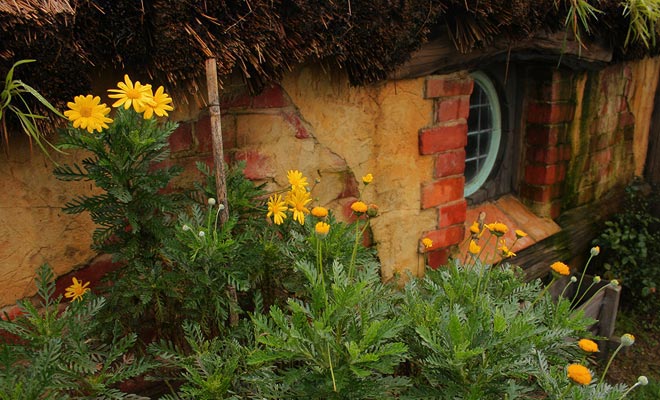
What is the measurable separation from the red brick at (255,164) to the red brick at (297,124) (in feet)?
0.50

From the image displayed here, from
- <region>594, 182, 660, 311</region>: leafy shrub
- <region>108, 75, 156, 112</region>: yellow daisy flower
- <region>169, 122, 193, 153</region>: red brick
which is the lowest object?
<region>594, 182, 660, 311</region>: leafy shrub

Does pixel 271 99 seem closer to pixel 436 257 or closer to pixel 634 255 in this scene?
pixel 436 257

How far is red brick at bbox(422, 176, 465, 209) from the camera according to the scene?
235cm

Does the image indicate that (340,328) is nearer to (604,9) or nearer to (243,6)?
(243,6)

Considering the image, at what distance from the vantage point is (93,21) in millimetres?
1271

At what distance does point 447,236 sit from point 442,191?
226 mm

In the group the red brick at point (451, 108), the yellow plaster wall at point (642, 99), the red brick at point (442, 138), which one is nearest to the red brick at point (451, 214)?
the red brick at point (442, 138)

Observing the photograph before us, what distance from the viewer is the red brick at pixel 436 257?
244cm

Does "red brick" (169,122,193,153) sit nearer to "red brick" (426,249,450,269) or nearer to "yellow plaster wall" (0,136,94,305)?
"yellow plaster wall" (0,136,94,305)

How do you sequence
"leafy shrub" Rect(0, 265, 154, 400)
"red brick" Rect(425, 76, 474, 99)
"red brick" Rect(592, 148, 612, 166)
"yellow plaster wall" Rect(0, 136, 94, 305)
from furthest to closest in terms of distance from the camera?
"red brick" Rect(592, 148, 612, 166)
"red brick" Rect(425, 76, 474, 99)
"yellow plaster wall" Rect(0, 136, 94, 305)
"leafy shrub" Rect(0, 265, 154, 400)

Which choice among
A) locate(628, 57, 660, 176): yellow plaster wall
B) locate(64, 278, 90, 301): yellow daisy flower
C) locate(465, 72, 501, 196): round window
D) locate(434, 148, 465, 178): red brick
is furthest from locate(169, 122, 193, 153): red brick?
locate(628, 57, 660, 176): yellow plaster wall

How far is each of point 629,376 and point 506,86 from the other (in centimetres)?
179

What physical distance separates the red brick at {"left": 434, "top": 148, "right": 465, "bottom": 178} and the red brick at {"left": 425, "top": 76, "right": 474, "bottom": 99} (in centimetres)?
26

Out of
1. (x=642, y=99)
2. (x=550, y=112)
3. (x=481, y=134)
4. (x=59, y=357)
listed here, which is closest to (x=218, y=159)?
(x=59, y=357)
